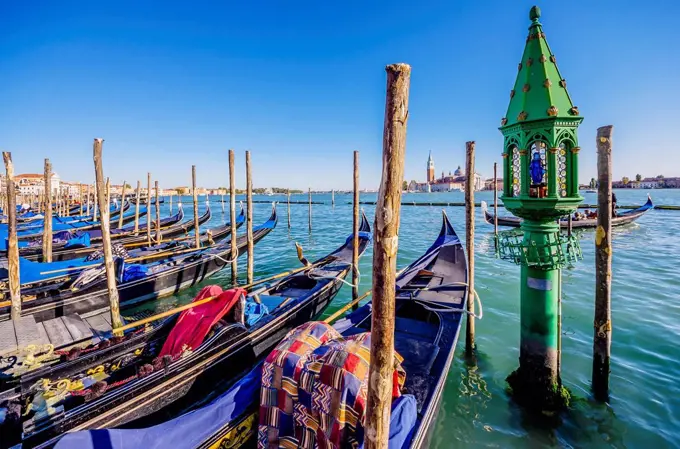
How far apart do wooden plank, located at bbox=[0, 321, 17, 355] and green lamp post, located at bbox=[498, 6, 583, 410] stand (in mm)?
6047

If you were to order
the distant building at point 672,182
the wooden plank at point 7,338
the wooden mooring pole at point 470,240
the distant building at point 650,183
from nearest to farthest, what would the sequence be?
the wooden plank at point 7,338, the wooden mooring pole at point 470,240, the distant building at point 672,182, the distant building at point 650,183

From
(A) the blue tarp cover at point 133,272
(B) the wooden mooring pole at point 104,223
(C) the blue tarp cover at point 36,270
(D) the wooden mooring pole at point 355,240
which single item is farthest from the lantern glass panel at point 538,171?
(C) the blue tarp cover at point 36,270

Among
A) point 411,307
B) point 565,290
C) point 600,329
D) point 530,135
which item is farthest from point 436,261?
point 530,135

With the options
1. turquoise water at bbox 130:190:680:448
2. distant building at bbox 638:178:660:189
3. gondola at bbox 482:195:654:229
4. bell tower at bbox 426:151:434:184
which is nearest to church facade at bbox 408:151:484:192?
bell tower at bbox 426:151:434:184

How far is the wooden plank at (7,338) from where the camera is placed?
409 centimetres

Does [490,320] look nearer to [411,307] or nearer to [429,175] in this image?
[411,307]

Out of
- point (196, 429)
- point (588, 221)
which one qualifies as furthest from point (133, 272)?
point (588, 221)

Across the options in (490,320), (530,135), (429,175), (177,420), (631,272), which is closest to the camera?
(177,420)

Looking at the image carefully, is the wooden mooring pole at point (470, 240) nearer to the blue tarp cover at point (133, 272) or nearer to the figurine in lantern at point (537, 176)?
the figurine in lantern at point (537, 176)

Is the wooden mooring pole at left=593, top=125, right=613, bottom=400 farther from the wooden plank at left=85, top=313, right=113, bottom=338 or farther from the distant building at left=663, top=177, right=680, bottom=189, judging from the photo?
the distant building at left=663, top=177, right=680, bottom=189

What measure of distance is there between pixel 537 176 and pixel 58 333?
6.42m

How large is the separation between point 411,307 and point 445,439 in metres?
2.06

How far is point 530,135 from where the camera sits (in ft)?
10.1

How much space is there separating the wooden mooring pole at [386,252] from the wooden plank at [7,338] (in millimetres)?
5013
